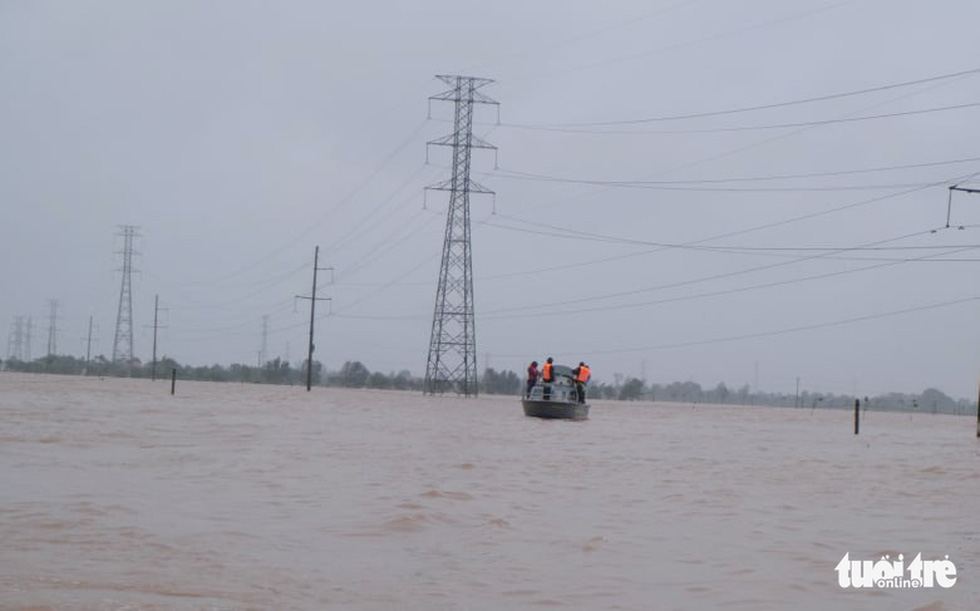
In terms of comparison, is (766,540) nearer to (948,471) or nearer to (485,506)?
(485,506)

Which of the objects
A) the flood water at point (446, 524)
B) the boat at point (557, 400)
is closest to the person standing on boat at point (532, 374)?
the boat at point (557, 400)

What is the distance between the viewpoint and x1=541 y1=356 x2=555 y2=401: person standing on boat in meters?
41.7

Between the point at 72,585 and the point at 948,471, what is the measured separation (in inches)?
743

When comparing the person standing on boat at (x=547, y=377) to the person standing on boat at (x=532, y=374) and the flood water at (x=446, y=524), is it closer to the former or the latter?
the person standing on boat at (x=532, y=374)

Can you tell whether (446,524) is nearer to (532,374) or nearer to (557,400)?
(557,400)

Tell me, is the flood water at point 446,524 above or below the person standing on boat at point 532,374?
below

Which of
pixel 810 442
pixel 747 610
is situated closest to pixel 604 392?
pixel 810 442

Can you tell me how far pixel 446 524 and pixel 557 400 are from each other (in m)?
28.4

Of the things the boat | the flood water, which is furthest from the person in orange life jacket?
the flood water

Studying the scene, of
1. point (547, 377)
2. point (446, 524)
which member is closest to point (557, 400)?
point (547, 377)

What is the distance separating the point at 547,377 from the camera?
4206 centimetres

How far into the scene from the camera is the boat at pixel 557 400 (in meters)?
41.3

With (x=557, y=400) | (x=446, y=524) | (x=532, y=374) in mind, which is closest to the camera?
(x=446, y=524)

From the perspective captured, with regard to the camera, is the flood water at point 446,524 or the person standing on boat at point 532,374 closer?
the flood water at point 446,524
